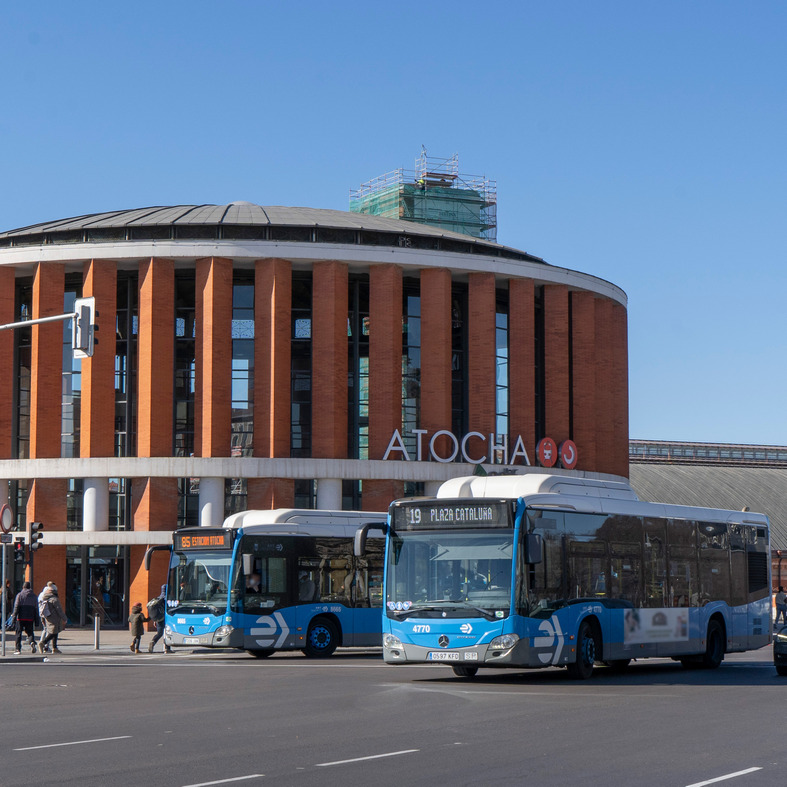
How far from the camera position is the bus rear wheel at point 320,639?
1147 inches

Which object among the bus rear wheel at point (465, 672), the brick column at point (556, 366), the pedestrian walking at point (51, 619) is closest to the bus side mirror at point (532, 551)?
the bus rear wheel at point (465, 672)

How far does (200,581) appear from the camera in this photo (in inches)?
1120

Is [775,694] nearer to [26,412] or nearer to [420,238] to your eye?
[420,238]

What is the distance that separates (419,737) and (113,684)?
387 inches

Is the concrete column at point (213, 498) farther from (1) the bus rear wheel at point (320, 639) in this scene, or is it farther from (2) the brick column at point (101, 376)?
(1) the bus rear wheel at point (320, 639)

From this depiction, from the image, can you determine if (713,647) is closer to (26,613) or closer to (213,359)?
(26,613)

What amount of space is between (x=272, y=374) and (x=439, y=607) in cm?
2607

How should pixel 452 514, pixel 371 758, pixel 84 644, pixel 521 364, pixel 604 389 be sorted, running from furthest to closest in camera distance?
pixel 604 389 < pixel 521 364 < pixel 84 644 < pixel 452 514 < pixel 371 758

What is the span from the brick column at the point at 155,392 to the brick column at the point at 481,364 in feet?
36.7

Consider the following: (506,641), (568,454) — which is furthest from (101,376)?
(506,641)

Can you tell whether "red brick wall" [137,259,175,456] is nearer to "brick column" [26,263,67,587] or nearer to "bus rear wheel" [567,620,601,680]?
"brick column" [26,263,67,587]

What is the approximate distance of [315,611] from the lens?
29.1 m

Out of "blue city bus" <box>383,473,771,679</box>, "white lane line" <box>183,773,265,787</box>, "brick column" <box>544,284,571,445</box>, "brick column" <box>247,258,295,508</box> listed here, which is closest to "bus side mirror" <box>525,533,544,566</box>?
"blue city bus" <box>383,473,771,679</box>

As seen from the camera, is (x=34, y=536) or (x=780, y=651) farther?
(x=34, y=536)
